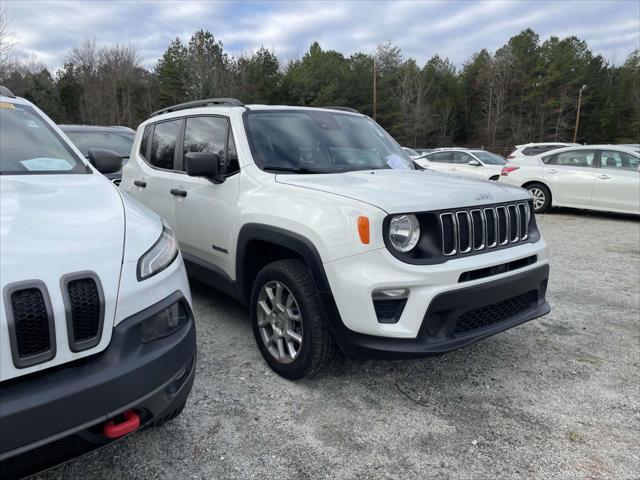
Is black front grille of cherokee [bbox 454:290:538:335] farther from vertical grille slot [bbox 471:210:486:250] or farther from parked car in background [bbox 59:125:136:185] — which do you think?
parked car in background [bbox 59:125:136:185]

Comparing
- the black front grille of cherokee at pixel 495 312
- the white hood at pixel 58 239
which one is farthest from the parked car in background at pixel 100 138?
the black front grille of cherokee at pixel 495 312

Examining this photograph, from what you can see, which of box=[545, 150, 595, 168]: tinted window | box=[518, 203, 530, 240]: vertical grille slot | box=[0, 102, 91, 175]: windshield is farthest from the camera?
box=[545, 150, 595, 168]: tinted window

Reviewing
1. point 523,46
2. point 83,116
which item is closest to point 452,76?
point 523,46

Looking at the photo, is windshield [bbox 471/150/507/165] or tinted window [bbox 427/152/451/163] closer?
windshield [bbox 471/150/507/165]

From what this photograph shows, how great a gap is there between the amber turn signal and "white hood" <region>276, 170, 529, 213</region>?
106 millimetres

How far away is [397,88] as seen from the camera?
53.6 meters

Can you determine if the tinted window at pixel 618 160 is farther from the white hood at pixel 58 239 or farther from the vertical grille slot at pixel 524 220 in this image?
the white hood at pixel 58 239

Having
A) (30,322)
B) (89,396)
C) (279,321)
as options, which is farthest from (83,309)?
(279,321)

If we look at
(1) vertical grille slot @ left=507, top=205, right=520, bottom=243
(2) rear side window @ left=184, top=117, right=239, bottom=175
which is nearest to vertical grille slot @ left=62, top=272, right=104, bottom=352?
(2) rear side window @ left=184, top=117, right=239, bottom=175

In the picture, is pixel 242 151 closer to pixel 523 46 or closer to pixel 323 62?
pixel 323 62

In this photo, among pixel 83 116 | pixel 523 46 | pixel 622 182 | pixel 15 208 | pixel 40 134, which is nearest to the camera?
pixel 15 208

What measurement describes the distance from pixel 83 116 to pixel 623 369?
5394 centimetres

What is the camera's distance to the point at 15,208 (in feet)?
6.37

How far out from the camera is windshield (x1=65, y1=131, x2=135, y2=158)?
7078 mm
